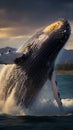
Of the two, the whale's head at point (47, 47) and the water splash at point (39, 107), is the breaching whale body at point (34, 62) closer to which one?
the whale's head at point (47, 47)

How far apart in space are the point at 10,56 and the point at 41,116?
2799 millimetres

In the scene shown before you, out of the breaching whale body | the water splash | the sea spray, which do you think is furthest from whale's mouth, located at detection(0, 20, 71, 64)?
the water splash

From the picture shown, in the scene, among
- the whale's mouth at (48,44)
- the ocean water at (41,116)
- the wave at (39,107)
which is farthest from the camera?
the wave at (39,107)

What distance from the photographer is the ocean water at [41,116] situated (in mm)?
13516

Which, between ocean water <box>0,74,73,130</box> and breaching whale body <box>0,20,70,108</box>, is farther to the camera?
breaching whale body <box>0,20,70,108</box>

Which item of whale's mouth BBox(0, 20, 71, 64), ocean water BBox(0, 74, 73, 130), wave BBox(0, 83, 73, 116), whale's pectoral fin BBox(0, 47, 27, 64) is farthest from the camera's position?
wave BBox(0, 83, 73, 116)

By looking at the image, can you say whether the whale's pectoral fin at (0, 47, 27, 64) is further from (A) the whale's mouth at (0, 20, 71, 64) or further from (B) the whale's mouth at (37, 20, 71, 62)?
(B) the whale's mouth at (37, 20, 71, 62)

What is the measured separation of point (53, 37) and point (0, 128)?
516 cm

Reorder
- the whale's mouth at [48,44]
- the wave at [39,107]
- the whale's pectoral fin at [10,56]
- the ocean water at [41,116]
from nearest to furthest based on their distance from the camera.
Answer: the ocean water at [41,116], the whale's pectoral fin at [10,56], the whale's mouth at [48,44], the wave at [39,107]

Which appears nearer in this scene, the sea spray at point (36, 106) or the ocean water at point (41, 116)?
the ocean water at point (41, 116)

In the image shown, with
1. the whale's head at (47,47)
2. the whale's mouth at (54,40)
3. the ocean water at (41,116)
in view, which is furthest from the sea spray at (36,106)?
the whale's mouth at (54,40)

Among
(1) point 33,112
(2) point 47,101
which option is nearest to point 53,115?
(1) point 33,112

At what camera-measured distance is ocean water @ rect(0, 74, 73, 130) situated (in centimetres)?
1352

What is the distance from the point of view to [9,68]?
1733 cm
